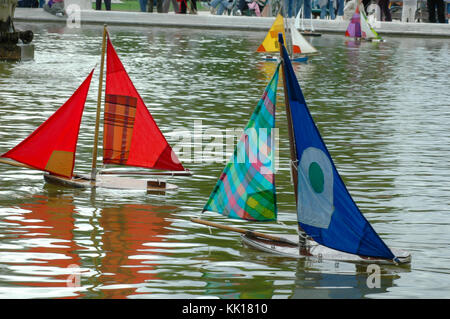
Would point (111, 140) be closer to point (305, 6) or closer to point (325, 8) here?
point (305, 6)

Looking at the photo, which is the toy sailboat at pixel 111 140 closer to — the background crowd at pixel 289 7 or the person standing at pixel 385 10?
the background crowd at pixel 289 7

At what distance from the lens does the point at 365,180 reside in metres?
13.7

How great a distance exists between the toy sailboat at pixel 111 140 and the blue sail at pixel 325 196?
3.51 metres

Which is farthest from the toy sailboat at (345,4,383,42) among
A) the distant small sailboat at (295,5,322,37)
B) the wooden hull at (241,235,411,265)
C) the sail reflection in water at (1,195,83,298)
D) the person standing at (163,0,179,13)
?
the wooden hull at (241,235,411,265)

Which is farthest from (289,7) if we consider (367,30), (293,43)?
(293,43)

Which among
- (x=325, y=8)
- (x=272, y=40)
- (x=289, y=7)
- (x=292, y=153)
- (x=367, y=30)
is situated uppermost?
(x=292, y=153)

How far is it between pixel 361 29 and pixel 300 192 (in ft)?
92.0

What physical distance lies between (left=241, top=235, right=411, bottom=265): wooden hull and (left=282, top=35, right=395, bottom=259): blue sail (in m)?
0.15

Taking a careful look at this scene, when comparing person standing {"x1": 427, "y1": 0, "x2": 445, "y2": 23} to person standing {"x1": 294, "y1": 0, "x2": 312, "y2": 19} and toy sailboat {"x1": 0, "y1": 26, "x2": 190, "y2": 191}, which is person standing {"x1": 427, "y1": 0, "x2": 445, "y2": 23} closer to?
person standing {"x1": 294, "y1": 0, "x2": 312, "y2": 19}

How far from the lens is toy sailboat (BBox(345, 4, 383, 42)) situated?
3672 centimetres

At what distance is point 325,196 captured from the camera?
372 inches

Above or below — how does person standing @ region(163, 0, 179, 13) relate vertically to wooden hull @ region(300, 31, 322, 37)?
above

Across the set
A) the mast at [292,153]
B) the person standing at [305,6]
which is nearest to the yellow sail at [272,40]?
the person standing at [305,6]
